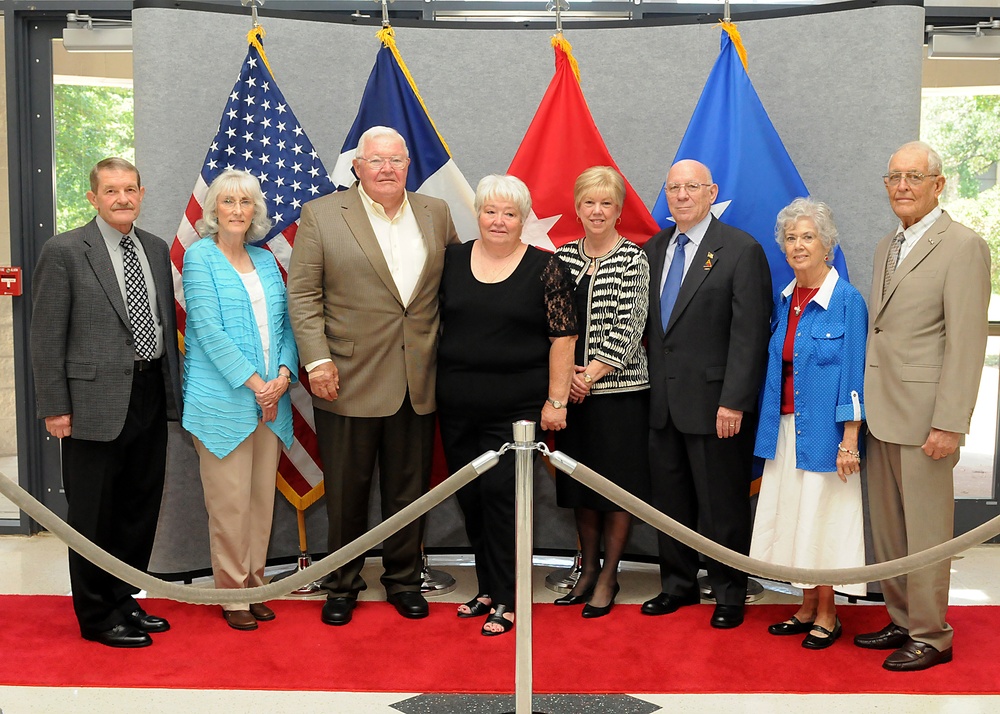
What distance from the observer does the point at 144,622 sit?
3531mm

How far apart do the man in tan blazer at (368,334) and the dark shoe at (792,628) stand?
1.25 metres

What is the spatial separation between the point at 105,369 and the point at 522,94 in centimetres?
208

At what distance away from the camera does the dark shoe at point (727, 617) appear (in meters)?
3.58

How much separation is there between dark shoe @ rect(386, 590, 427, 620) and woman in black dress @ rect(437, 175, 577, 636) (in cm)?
29

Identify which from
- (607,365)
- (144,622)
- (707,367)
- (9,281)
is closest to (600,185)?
(607,365)

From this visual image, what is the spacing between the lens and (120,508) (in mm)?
3506

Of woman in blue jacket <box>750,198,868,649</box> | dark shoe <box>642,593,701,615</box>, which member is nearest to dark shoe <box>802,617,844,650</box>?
woman in blue jacket <box>750,198,868,649</box>

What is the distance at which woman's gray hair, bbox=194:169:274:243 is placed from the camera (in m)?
3.57

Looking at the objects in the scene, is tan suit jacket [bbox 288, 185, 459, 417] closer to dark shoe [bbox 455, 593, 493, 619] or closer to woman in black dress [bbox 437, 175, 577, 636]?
woman in black dress [bbox 437, 175, 577, 636]

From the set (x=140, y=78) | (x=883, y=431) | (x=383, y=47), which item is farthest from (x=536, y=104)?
(x=883, y=431)

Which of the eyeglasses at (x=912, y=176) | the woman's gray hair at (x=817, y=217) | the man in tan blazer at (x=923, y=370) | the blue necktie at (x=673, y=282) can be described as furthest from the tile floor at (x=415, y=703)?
the eyeglasses at (x=912, y=176)

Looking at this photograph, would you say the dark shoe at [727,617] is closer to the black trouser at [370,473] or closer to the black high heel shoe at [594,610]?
the black high heel shoe at [594,610]

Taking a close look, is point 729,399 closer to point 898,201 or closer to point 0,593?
point 898,201

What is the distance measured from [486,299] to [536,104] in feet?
4.05
